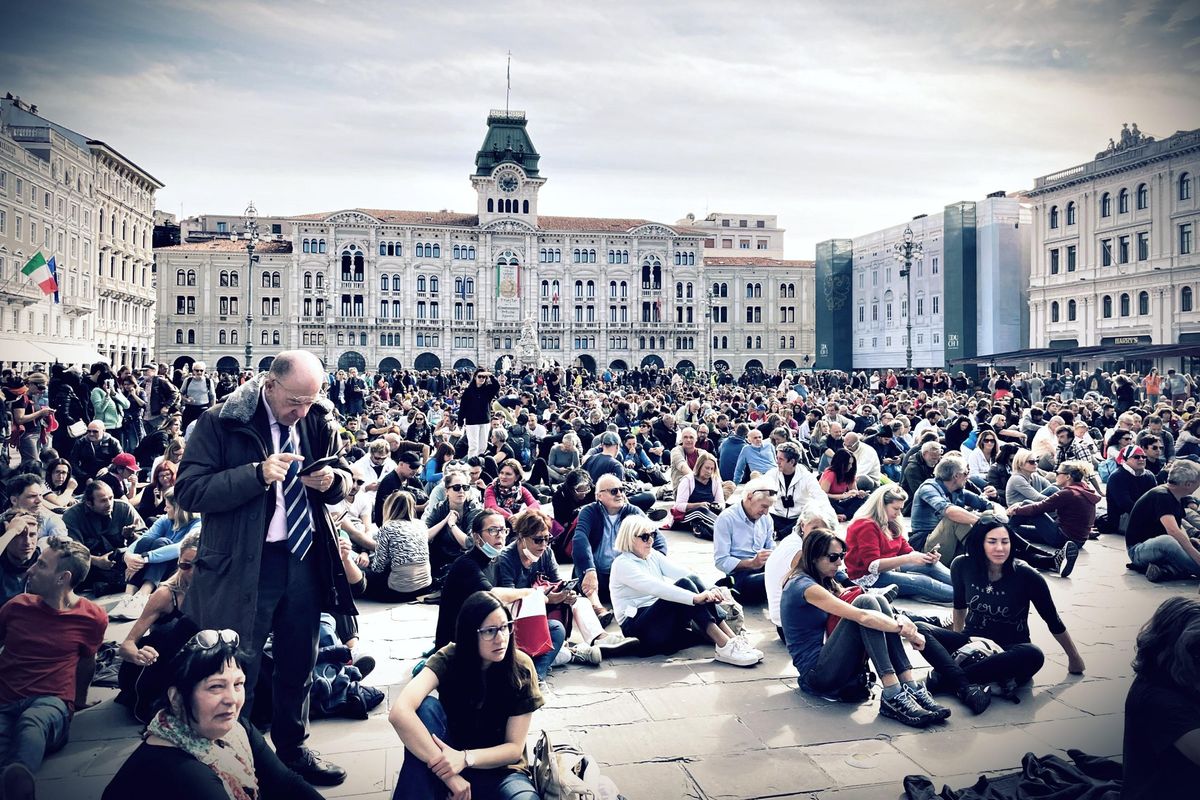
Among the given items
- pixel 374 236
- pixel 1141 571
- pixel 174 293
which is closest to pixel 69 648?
pixel 1141 571

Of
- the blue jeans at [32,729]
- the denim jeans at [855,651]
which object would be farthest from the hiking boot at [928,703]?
the blue jeans at [32,729]

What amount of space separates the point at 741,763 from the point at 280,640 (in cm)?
195

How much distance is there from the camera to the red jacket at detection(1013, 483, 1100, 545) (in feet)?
24.8

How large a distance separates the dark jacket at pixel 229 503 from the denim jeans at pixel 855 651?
268cm

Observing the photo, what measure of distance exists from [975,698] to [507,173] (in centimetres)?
6145

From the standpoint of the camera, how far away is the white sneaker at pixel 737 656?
5.02 m

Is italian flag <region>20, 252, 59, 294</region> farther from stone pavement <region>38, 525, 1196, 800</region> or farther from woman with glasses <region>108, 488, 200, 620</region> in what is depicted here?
stone pavement <region>38, 525, 1196, 800</region>

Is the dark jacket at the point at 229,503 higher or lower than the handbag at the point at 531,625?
higher

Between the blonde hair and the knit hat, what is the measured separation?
5.55 m

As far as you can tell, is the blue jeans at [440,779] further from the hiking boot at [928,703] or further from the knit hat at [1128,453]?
the knit hat at [1128,453]

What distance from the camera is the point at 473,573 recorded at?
452 cm

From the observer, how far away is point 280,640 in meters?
3.29

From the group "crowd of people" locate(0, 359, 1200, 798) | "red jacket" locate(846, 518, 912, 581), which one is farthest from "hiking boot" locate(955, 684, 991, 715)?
"red jacket" locate(846, 518, 912, 581)

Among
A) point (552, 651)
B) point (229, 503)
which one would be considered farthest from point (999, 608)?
point (229, 503)
